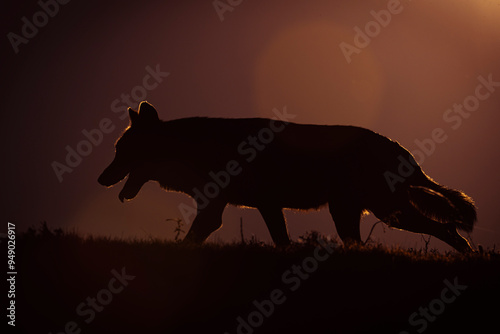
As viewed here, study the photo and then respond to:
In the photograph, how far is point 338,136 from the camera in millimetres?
11406

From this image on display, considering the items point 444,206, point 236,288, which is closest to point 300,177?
point 444,206

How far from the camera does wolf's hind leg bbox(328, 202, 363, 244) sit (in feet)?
35.5

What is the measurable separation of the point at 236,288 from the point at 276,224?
Result: 11.6 ft

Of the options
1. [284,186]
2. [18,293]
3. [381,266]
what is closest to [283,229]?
[284,186]

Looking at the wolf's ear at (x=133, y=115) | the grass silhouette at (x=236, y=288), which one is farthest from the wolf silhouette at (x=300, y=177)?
the grass silhouette at (x=236, y=288)

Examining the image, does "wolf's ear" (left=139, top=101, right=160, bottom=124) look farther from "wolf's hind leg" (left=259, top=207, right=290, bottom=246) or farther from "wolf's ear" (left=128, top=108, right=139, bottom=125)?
"wolf's hind leg" (left=259, top=207, right=290, bottom=246)

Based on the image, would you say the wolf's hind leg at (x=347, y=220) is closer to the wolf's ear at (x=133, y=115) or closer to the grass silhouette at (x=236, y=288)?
the grass silhouette at (x=236, y=288)

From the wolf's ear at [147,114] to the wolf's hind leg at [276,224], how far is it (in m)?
3.18

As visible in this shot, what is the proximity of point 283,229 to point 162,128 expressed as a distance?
11.5 ft

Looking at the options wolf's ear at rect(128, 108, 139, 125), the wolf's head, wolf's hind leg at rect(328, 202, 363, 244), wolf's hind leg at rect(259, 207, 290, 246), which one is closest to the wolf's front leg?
wolf's hind leg at rect(259, 207, 290, 246)

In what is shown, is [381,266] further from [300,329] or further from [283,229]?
[283,229]

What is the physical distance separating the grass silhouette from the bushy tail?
250cm

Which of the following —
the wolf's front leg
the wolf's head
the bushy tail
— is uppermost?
the wolf's head

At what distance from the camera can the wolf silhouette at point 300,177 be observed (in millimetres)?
10953
